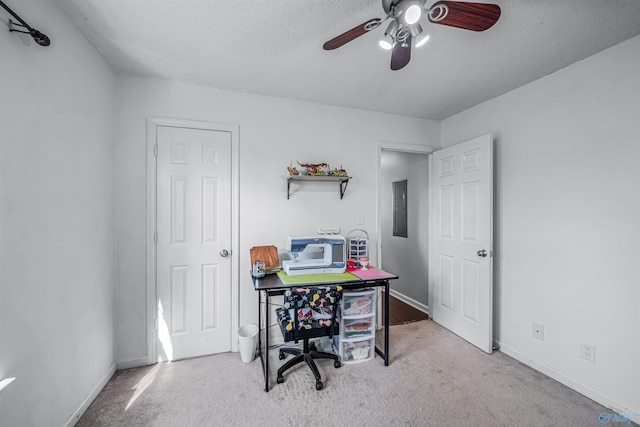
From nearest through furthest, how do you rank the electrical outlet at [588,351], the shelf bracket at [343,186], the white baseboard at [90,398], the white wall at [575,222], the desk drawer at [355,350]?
the white baseboard at [90,398], the white wall at [575,222], the electrical outlet at [588,351], the desk drawer at [355,350], the shelf bracket at [343,186]

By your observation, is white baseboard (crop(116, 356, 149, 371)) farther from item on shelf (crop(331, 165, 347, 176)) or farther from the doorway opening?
the doorway opening

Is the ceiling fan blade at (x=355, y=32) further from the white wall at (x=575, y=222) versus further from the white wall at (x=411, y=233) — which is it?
the white wall at (x=411, y=233)

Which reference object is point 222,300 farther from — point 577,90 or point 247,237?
point 577,90

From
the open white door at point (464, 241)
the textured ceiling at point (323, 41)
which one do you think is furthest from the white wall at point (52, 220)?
the open white door at point (464, 241)

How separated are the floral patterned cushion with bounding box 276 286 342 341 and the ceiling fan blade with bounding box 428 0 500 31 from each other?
5.39ft

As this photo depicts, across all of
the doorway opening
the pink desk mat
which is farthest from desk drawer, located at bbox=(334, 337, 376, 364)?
the doorway opening

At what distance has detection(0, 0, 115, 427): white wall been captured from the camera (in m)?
1.15

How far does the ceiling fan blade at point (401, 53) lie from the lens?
1.25 meters

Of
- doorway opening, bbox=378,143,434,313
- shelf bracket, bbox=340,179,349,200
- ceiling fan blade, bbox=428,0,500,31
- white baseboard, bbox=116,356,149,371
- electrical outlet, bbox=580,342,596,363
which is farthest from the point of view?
doorway opening, bbox=378,143,434,313

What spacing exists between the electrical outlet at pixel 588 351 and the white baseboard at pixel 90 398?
3.44 meters

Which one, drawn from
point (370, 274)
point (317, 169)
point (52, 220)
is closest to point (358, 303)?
point (370, 274)

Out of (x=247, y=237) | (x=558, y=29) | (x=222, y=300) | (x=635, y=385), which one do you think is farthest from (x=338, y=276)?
(x=558, y=29)

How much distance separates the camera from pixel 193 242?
90.2 inches

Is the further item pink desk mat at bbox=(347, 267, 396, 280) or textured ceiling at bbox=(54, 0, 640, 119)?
pink desk mat at bbox=(347, 267, 396, 280)
